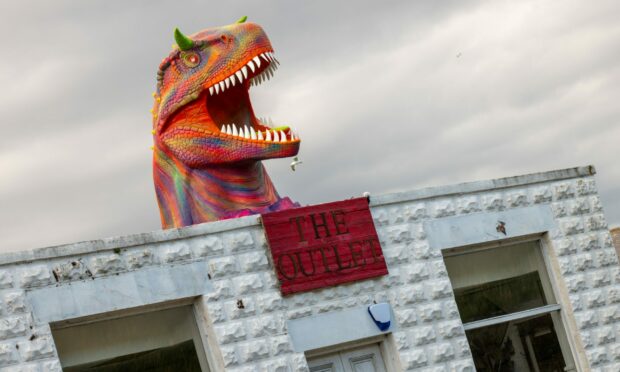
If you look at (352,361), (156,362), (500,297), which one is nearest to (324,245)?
(352,361)

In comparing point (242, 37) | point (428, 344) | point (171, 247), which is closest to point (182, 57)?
point (242, 37)

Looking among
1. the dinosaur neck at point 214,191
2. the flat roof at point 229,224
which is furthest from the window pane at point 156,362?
the dinosaur neck at point 214,191

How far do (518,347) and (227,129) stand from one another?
5.36m

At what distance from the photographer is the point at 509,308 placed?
1798cm

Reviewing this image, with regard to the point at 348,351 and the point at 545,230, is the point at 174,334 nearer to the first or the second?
the point at 348,351

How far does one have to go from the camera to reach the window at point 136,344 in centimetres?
1480

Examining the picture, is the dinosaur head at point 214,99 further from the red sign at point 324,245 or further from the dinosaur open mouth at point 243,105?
the red sign at point 324,245

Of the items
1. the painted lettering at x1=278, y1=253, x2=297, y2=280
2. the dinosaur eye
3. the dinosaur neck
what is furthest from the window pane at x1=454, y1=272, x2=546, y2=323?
the dinosaur eye

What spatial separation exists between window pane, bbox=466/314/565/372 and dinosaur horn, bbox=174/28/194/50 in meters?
5.96

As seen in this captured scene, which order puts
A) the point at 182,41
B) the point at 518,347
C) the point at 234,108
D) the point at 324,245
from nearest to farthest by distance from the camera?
the point at 324,245 < the point at 518,347 < the point at 182,41 < the point at 234,108

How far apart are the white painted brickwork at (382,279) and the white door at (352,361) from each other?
0.38m

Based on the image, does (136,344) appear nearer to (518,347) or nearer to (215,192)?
(215,192)

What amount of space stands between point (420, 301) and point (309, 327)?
5.70 feet

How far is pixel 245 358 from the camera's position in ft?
50.4
